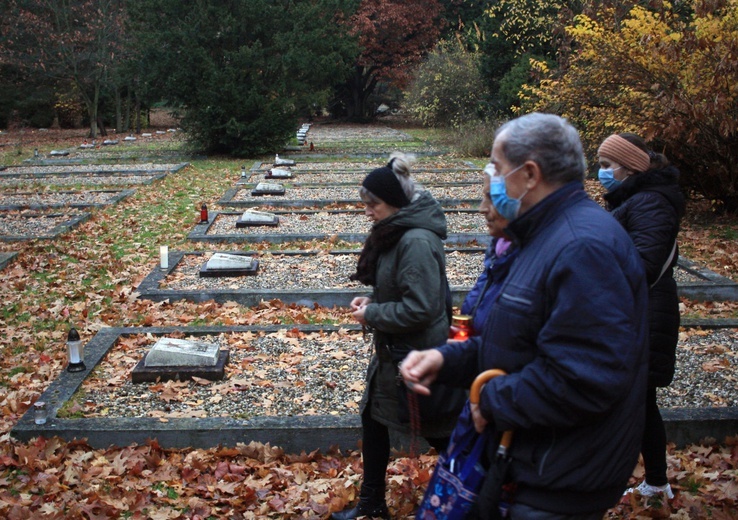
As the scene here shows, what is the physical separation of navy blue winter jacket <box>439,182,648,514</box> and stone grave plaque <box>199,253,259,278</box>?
7003mm

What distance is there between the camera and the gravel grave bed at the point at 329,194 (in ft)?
47.0

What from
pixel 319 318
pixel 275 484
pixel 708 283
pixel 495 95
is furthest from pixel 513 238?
pixel 495 95

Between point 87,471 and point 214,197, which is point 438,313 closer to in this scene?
point 87,471

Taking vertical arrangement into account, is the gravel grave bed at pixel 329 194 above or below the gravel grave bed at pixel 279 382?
above

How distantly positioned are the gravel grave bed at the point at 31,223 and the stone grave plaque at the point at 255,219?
2.83 meters

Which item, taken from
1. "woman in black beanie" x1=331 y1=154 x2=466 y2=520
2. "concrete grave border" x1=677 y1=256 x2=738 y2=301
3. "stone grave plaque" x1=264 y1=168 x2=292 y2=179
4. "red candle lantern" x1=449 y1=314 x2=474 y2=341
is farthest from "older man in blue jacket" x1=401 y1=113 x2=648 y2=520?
"stone grave plaque" x1=264 y1=168 x2=292 y2=179

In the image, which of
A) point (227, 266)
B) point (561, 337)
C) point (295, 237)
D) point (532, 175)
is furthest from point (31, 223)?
point (561, 337)

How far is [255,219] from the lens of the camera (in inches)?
463

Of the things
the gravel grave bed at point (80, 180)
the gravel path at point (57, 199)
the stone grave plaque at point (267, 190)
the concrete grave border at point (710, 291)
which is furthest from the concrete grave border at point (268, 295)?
the gravel grave bed at point (80, 180)

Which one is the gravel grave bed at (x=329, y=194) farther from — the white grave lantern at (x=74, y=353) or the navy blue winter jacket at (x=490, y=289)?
the navy blue winter jacket at (x=490, y=289)

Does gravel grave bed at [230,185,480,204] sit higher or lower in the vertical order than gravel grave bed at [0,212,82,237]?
higher

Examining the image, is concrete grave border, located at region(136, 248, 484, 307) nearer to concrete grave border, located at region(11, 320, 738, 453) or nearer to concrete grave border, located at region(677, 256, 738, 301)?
concrete grave border, located at region(677, 256, 738, 301)

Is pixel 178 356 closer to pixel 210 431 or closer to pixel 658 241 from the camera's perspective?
pixel 210 431

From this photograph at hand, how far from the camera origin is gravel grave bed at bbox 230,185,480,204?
1432 cm
